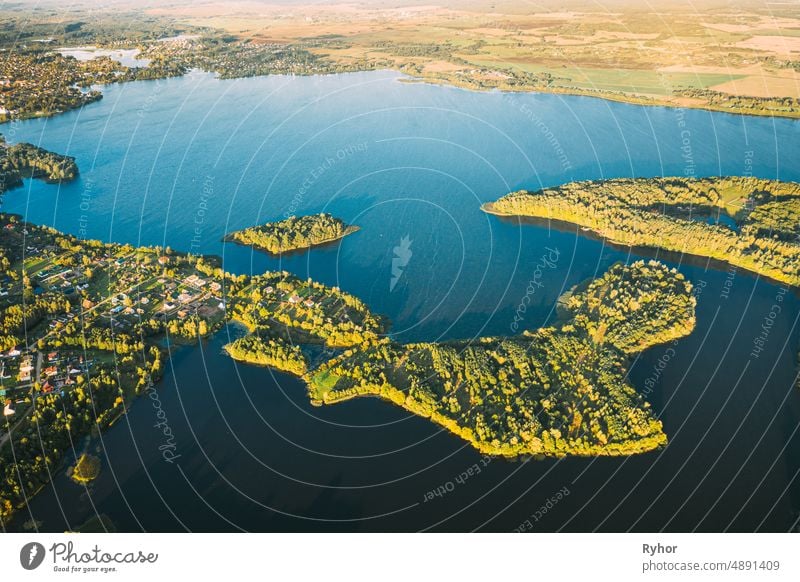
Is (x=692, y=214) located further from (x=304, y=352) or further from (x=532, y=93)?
(x=532, y=93)

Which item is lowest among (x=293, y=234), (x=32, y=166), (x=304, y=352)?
(x=304, y=352)

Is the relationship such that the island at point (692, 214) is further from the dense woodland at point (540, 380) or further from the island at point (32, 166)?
the island at point (32, 166)

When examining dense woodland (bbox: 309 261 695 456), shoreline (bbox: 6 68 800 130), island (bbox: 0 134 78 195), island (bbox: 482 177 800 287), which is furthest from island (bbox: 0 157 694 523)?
shoreline (bbox: 6 68 800 130)

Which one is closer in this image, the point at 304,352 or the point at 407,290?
the point at 304,352

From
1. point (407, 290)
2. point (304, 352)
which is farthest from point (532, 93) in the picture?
point (304, 352)

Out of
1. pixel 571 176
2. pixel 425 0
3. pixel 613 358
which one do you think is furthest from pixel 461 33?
pixel 613 358

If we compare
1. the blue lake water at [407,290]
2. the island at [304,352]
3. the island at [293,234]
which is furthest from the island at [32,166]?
the island at [293,234]
